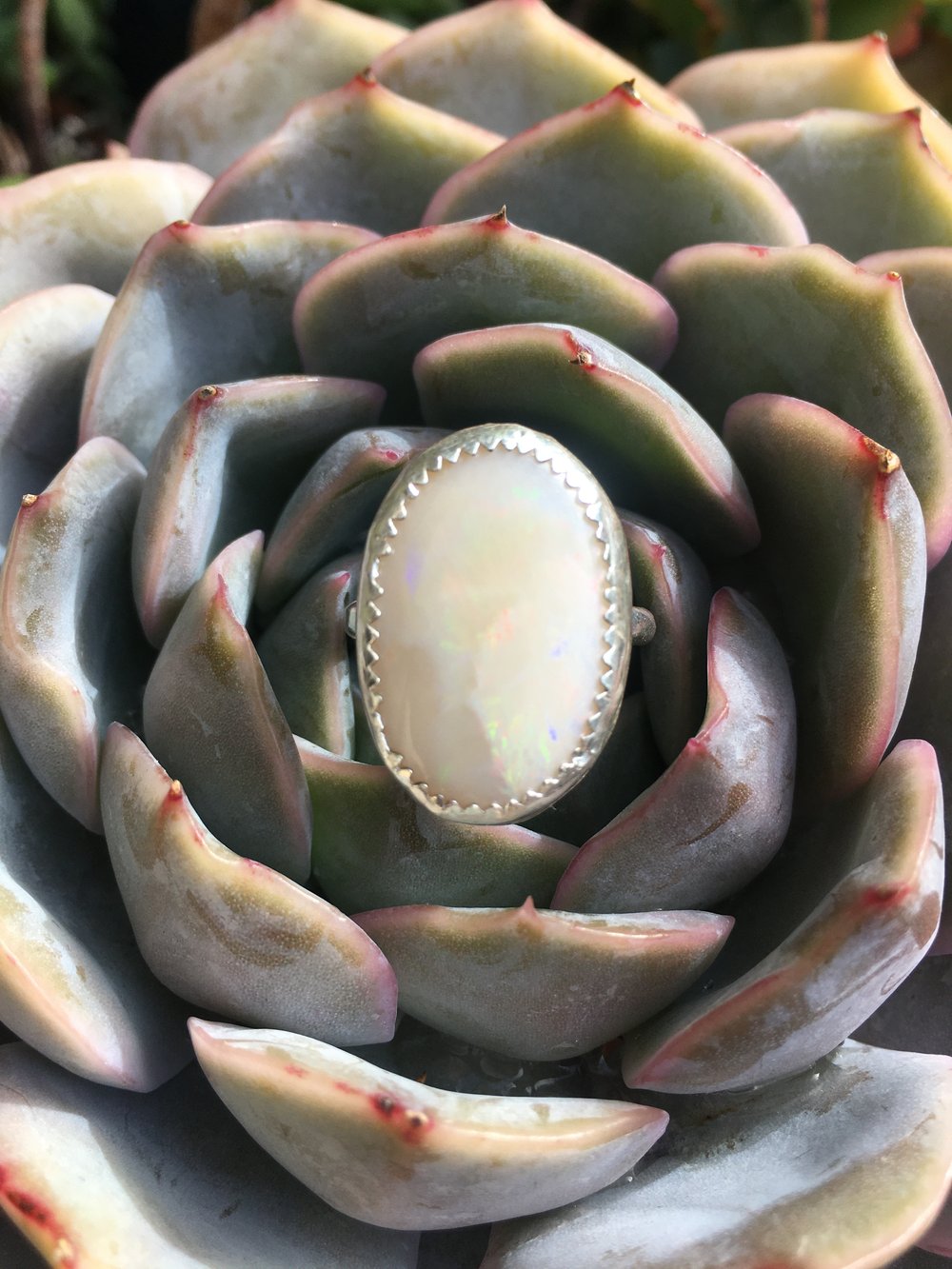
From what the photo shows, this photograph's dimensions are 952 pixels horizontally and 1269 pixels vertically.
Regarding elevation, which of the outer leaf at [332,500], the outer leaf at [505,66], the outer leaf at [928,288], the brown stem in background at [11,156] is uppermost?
the outer leaf at [505,66]

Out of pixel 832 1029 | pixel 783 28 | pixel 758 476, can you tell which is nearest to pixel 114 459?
pixel 758 476

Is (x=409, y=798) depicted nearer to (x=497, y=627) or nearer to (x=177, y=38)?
(x=497, y=627)

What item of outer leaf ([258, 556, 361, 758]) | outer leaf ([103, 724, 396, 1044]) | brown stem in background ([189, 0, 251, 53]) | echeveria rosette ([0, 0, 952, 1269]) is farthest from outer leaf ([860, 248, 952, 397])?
brown stem in background ([189, 0, 251, 53])

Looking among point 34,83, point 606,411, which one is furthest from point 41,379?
point 34,83

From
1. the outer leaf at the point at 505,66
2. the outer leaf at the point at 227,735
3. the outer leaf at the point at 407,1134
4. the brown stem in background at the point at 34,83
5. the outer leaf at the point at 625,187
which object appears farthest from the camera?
the brown stem in background at the point at 34,83

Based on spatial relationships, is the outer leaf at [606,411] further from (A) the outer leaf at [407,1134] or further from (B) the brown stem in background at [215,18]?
(B) the brown stem in background at [215,18]

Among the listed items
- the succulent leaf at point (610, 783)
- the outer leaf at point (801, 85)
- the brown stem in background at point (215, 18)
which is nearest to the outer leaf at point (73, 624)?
the succulent leaf at point (610, 783)

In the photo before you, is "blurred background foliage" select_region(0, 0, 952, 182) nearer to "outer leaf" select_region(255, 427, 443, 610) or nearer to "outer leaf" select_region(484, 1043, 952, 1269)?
"outer leaf" select_region(255, 427, 443, 610)
